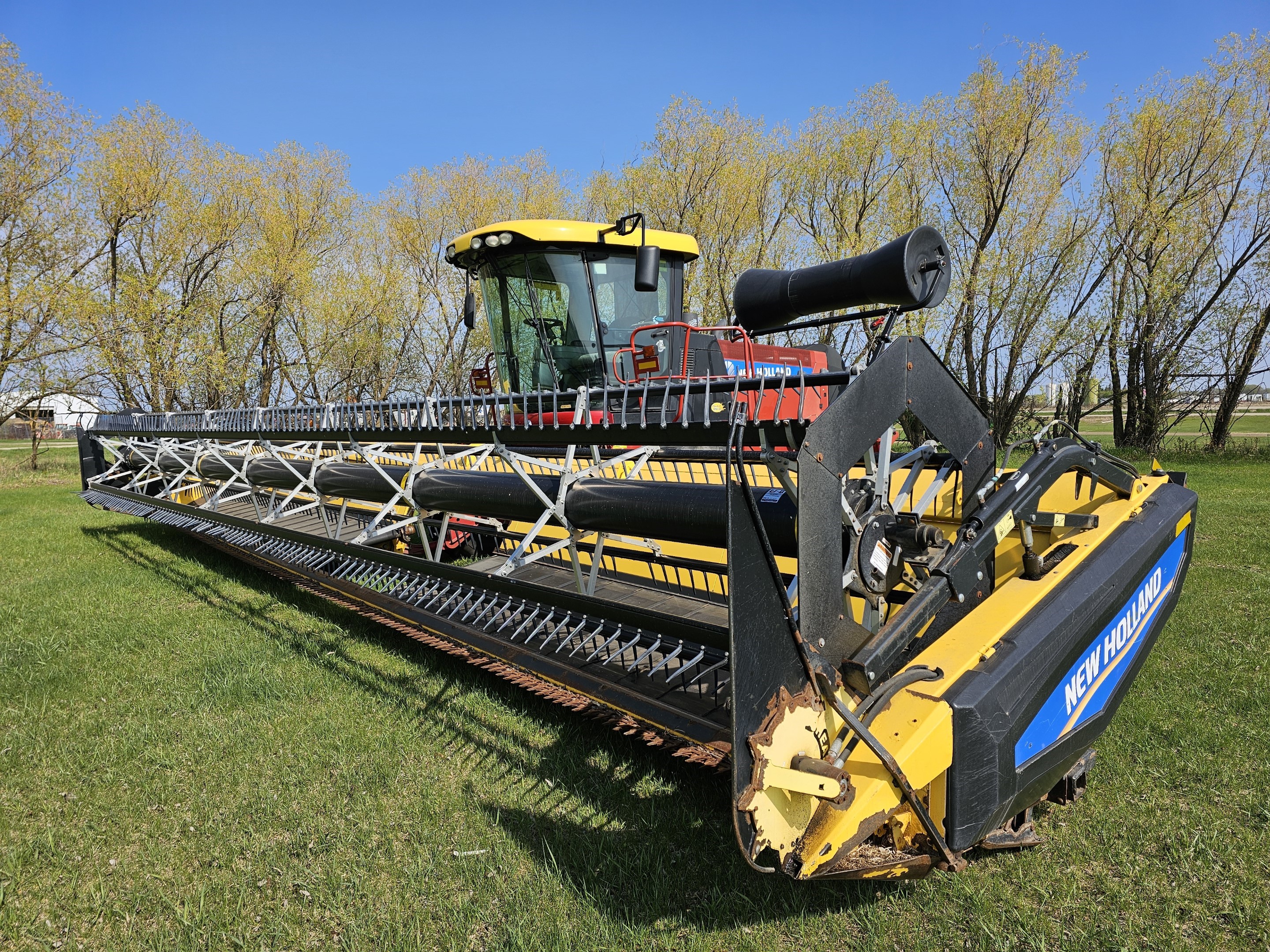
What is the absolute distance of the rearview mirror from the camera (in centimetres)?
408

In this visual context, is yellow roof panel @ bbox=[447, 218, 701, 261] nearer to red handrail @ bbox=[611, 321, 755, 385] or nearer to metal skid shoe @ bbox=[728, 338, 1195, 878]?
red handrail @ bbox=[611, 321, 755, 385]

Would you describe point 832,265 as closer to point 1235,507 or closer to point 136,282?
point 1235,507

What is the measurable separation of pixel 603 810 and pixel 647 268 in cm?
281

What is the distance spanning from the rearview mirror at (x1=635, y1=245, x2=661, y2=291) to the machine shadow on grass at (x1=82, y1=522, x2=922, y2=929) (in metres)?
2.16

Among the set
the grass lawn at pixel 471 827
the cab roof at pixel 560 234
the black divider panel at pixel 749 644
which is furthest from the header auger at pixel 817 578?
the cab roof at pixel 560 234

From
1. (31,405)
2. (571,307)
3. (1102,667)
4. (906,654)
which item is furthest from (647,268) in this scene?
(31,405)

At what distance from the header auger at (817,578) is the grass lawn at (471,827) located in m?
0.28

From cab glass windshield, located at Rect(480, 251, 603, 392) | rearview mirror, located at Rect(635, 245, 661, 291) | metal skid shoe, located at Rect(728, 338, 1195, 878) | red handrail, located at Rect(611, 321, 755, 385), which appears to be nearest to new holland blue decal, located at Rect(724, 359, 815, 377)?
red handrail, located at Rect(611, 321, 755, 385)

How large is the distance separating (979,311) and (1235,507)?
916 centimetres

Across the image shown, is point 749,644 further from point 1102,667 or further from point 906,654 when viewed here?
point 1102,667

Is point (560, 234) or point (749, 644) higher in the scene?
point (560, 234)

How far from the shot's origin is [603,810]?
89.3 inches

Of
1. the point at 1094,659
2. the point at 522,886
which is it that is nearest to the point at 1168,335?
the point at 1094,659

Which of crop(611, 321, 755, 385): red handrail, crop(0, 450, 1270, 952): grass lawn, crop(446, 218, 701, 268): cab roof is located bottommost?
crop(0, 450, 1270, 952): grass lawn
